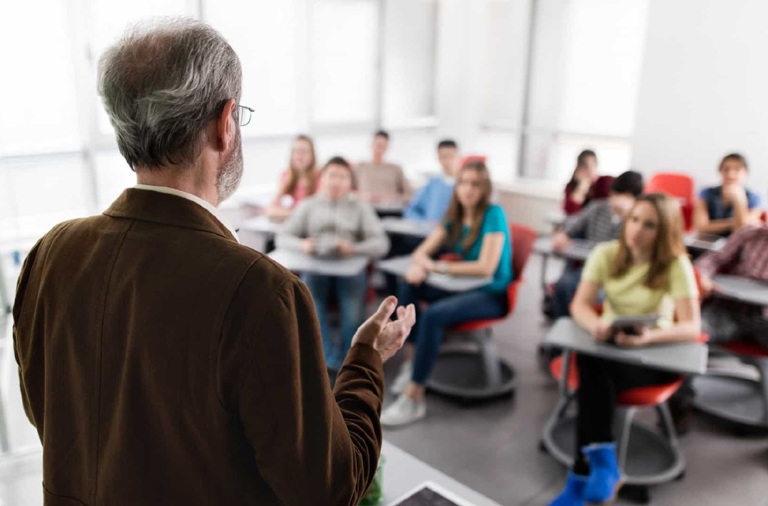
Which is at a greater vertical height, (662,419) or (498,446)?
(662,419)

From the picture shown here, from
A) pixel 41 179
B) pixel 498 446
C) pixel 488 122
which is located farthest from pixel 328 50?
pixel 498 446

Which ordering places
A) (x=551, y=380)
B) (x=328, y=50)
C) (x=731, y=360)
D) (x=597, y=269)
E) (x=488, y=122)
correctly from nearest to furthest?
(x=597, y=269) → (x=551, y=380) → (x=731, y=360) → (x=328, y=50) → (x=488, y=122)

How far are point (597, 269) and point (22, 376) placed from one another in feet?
8.35

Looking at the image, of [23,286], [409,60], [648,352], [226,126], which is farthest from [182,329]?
[409,60]

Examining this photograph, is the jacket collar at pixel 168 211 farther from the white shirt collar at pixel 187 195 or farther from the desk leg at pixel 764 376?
the desk leg at pixel 764 376

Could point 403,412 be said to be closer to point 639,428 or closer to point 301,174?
point 639,428

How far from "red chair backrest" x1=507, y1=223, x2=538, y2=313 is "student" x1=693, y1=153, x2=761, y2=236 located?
174 centimetres

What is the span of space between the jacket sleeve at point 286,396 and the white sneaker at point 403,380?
2724 millimetres

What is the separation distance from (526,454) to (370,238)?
5.21 feet

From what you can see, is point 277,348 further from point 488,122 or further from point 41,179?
point 488,122

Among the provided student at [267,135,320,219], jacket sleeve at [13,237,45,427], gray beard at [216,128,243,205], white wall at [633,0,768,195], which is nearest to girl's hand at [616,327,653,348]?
gray beard at [216,128,243,205]

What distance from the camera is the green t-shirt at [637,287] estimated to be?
281 centimetres

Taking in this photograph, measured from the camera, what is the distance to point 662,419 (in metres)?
3.09

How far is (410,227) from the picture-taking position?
458 centimetres
